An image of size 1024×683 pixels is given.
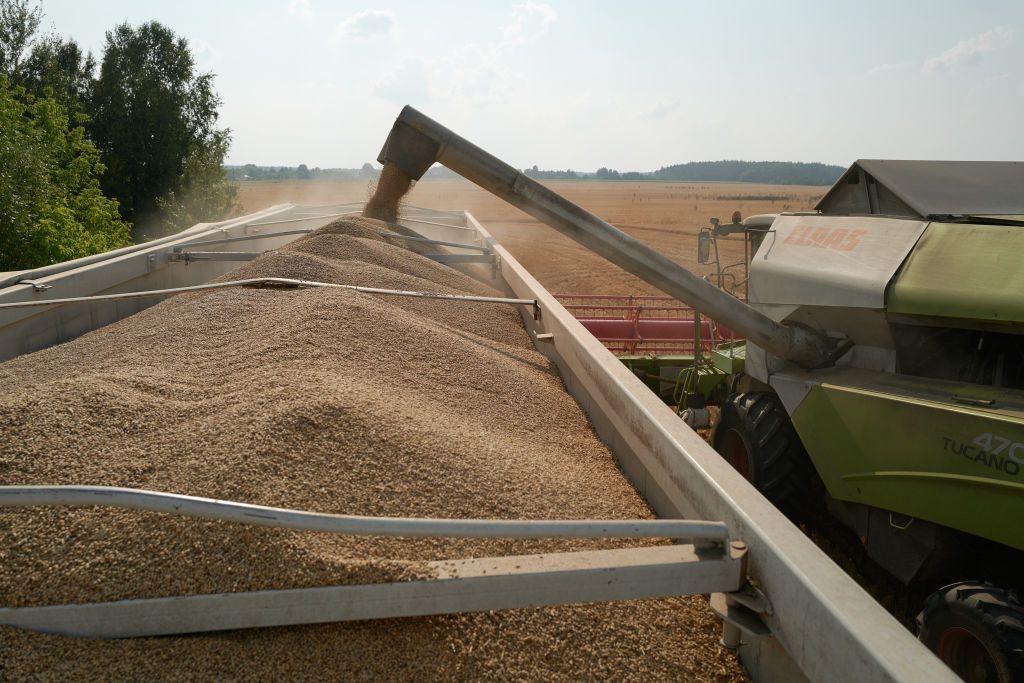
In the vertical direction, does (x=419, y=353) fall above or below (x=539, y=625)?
above

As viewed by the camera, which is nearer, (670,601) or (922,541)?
(670,601)

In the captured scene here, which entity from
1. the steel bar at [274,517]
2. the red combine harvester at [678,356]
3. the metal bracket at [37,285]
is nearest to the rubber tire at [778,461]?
the red combine harvester at [678,356]

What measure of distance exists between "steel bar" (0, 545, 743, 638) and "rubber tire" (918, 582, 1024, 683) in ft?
3.90

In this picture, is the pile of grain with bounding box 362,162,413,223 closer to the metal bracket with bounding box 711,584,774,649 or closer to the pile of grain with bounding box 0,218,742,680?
the pile of grain with bounding box 0,218,742,680

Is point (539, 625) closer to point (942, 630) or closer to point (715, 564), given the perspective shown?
point (715, 564)

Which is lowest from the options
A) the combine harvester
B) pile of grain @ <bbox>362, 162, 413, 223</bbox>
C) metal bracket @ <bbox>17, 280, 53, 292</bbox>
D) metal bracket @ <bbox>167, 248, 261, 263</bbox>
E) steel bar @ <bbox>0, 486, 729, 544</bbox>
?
the combine harvester

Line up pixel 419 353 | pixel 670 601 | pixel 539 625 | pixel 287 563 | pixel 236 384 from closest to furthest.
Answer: pixel 287 563 → pixel 539 625 → pixel 670 601 → pixel 236 384 → pixel 419 353

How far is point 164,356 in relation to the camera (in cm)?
324

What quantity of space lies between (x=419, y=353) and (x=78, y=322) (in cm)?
253

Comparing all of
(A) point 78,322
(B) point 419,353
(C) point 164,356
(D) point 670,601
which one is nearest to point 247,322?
(C) point 164,356

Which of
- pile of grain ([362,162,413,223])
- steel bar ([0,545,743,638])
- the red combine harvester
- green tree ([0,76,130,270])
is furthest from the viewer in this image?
green tree ([0,76,130,270])

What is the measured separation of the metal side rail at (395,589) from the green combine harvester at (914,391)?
1306mm

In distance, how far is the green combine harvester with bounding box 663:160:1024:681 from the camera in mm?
2471

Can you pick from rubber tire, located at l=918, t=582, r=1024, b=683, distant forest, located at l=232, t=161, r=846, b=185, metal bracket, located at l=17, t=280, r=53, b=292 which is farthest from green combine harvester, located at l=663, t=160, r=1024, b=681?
distant forest, located at l=232, t=161, r=846, b=185
